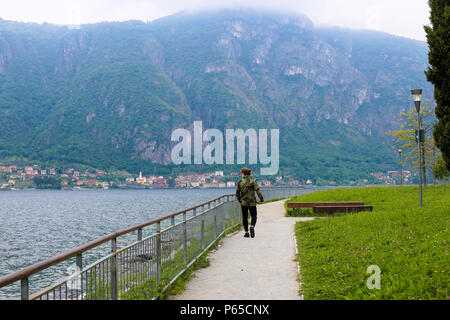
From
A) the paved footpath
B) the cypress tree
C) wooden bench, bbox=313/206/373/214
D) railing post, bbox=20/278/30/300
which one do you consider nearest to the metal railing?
railing post, bbox=20/278/30/300

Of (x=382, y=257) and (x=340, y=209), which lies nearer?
(x=382, y=257)

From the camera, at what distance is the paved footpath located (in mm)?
7023

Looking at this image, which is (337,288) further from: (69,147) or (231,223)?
(69,147)

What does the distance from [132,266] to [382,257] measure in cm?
488

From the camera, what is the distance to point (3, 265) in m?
27.4

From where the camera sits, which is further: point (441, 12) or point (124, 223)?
point (124, 223)

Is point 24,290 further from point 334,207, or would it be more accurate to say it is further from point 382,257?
point 334,207

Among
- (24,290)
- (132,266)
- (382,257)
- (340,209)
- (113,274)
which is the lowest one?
(340,209)

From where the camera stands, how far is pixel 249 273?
8562 mm

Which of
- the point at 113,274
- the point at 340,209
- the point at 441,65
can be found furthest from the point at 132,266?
the point at 340,209

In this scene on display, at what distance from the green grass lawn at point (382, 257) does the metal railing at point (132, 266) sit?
232cm
